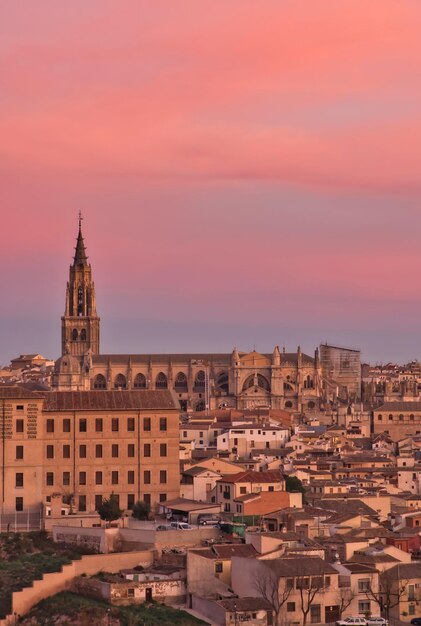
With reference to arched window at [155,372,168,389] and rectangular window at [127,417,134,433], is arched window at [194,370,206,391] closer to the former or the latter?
arched window at [155,372,168,389]

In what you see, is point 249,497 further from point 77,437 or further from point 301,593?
point 301,593

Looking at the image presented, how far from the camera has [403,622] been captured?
4272 cm

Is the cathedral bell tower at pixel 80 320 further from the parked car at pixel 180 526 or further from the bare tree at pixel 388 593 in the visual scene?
the bare tree at pixel 388 593

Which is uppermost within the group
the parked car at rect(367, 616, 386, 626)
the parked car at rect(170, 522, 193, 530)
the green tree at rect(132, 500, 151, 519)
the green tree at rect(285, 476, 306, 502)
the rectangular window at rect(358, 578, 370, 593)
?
the green tree at rect(285, 476, 306, 502)

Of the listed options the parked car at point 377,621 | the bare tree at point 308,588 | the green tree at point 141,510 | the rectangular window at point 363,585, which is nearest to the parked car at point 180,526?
the green tree at point 141,510

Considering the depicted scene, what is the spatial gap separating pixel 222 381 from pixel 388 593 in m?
85.5

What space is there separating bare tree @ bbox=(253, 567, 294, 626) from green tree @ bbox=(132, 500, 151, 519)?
1219 centimetres

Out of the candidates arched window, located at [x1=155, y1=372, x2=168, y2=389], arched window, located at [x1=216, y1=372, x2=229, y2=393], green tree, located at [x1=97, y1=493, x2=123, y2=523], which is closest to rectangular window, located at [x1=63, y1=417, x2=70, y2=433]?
green tree, located at [x1=97, y1=493, x2=123, y2=523]

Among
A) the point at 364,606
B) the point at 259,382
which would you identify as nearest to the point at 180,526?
the point at 364,606

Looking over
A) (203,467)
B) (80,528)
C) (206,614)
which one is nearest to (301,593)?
(206,614)

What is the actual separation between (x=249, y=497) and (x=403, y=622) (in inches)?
463

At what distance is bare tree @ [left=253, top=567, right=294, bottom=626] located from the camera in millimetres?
41344

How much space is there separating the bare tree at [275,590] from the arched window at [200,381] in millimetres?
85699

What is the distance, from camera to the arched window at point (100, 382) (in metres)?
126
